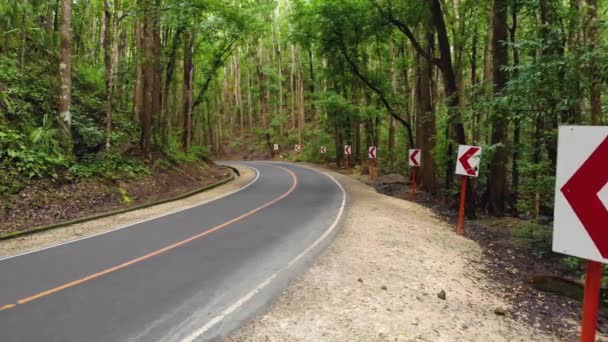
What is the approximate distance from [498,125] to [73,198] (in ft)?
45.7

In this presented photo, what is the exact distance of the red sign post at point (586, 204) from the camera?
247 centimetres

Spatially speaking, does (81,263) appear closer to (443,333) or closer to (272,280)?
(272,280)

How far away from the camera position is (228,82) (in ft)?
192

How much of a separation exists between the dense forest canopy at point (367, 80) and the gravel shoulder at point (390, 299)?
372 centimetres

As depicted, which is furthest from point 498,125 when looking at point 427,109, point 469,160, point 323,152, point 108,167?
point 323,152

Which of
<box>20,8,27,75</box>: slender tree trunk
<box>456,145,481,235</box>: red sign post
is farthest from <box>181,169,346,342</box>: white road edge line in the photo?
<box>20,8,27,75</box>: slender tree trunk

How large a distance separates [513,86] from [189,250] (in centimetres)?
802

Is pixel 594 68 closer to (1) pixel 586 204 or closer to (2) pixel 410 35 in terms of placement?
(1) pixel 586 204

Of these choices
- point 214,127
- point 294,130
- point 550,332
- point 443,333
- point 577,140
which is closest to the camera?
point 577,140

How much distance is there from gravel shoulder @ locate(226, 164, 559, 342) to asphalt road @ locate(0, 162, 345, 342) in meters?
0.45

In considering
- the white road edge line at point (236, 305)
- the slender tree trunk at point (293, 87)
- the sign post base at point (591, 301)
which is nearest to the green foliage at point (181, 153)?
the white road edge line at point (236, 305)

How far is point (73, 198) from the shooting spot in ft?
44.3

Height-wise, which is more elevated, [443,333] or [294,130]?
[294,130]

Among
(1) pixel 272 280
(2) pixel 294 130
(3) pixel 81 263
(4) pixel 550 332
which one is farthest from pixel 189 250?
(2) pixel 294 130
